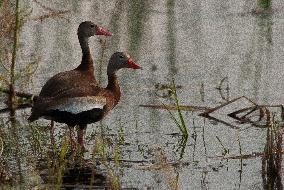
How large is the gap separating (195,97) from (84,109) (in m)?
2.24

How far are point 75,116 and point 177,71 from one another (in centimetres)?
327

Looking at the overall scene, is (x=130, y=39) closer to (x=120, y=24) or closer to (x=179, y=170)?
(x=120, y=24)

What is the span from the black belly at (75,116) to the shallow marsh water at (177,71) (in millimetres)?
247

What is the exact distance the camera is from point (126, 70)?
43.4 ft

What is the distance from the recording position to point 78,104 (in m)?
9.96

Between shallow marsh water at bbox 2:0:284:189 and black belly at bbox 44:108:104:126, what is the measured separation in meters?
0.25

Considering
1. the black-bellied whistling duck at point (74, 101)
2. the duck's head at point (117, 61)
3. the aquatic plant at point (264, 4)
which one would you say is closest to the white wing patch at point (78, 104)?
the black-bellied whistling duck at point (74, 101)

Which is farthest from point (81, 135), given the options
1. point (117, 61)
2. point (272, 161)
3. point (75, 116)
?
point (272, 161)

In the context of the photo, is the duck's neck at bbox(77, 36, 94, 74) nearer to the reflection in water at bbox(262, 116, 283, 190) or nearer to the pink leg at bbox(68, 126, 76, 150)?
the pink leg at bbox(68, 126, 76, 150)

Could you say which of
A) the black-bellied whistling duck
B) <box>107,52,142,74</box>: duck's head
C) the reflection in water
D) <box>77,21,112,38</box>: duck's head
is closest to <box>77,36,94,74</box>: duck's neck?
<box>77,21,112,38</box>: duck's head

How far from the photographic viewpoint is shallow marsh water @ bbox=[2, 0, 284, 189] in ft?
30.9

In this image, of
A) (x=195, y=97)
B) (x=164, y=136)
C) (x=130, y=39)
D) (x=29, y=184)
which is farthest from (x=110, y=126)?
A: (x=130, y=39)

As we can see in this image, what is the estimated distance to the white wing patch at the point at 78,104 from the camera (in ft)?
32.4

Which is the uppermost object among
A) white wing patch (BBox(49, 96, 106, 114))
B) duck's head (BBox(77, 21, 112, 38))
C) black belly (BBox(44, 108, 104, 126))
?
duck's head (BBox(77, 21, 112, 38))
